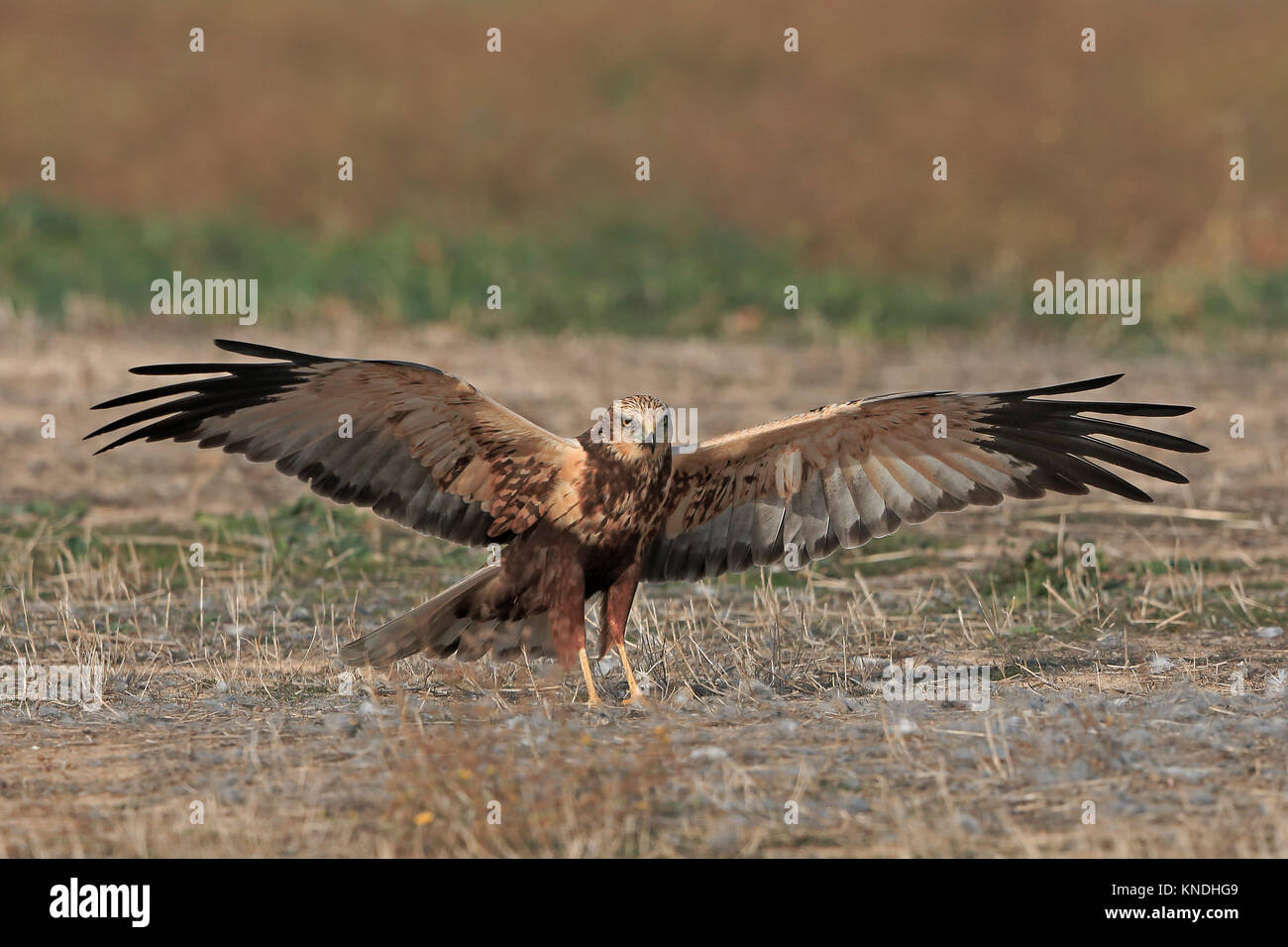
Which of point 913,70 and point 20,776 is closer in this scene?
point 20,776

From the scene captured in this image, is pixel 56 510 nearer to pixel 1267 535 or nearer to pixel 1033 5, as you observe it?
pixel 1267 535

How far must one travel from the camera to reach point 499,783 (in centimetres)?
528

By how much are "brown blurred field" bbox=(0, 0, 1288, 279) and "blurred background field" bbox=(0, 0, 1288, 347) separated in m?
0.04

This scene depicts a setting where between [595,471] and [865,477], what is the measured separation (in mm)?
1254

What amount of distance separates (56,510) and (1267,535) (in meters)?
6.77

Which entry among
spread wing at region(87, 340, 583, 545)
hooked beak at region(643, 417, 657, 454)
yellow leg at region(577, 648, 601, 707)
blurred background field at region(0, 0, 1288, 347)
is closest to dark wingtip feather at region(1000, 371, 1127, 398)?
hooked beak at region(643, 417, 657, 454)

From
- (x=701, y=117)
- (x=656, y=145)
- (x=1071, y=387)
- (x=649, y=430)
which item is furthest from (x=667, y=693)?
(x=701, y=117)

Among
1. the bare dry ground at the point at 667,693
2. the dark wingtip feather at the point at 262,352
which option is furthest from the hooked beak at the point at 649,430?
the dark wingtip feather at the point at 262,352

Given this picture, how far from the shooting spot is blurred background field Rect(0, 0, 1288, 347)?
20375 millimetres

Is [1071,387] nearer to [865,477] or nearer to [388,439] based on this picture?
[865,477]

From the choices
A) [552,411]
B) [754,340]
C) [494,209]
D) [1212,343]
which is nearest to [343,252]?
[494,209]

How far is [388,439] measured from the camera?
668cm
